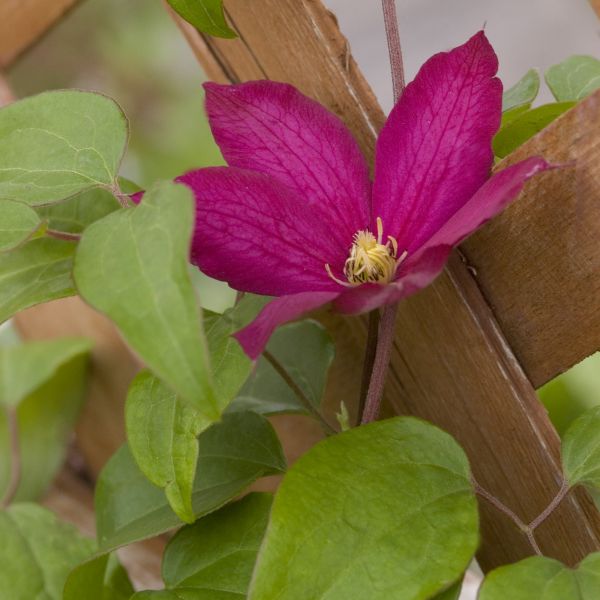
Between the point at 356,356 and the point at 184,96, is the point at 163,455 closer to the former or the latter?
the point at 356,356

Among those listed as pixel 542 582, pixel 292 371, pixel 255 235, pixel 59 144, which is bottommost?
pixel 542 582

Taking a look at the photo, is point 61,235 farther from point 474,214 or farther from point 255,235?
point 474,214

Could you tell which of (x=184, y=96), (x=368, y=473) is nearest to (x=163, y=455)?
(x=368, y=473)

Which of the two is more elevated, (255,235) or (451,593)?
(255,235)

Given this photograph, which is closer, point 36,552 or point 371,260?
point 371,260

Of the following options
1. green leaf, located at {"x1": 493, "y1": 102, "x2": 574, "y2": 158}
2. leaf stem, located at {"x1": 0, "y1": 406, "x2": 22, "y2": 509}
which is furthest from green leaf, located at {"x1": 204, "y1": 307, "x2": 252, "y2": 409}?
leaf stem, located at {"x1": 0, "y1": 406, "x2": 22, "y2": 509}

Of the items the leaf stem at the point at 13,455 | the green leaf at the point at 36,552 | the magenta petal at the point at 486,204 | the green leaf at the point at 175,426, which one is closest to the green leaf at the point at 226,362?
the green leaf at the point at 175,426

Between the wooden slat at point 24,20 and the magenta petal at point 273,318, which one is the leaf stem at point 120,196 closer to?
the magenta petal at point 273,318

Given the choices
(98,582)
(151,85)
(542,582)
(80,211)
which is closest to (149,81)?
(151,85)
